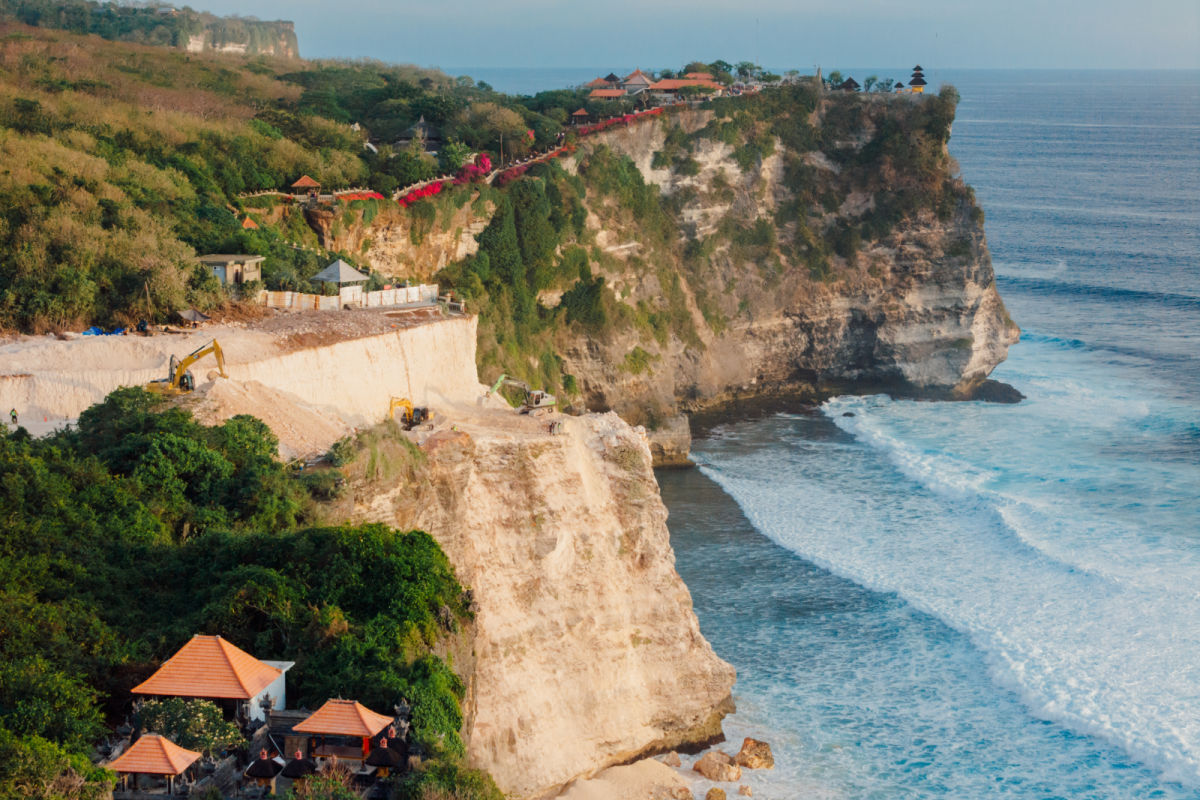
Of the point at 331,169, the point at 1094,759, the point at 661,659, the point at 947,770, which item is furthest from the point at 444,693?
the point at 331,169

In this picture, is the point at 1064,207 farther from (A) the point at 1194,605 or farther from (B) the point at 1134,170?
(A) the point at 1194,605

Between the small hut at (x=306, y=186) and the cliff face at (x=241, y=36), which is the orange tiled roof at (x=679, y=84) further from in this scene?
the cliff face at (x=241, y=36)


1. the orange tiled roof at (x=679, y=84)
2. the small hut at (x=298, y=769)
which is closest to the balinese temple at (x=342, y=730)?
the small hut at (x=298, y=769)

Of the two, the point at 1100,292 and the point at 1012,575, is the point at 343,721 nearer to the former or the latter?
the point at 1012,575

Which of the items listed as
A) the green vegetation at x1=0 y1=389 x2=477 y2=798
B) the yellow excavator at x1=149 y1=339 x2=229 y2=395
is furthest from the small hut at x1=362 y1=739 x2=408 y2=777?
the yellow excavator at x1=149 y1=339 x2=229 y2=395

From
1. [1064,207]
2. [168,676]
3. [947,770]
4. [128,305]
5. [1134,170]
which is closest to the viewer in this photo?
[168,676]
